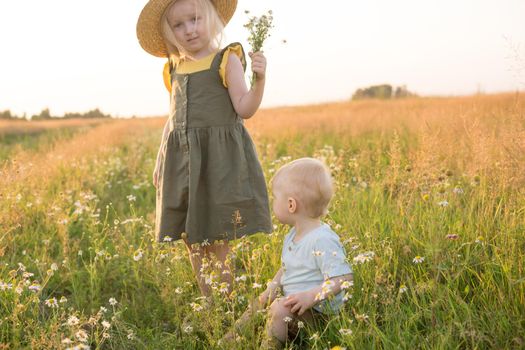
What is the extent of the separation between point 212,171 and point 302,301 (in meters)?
1.04

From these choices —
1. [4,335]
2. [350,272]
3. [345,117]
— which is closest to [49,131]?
[345,117]

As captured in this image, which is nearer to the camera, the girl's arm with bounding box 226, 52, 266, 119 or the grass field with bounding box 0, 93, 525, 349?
the grass field with bounding box 0, 93, 525, 349

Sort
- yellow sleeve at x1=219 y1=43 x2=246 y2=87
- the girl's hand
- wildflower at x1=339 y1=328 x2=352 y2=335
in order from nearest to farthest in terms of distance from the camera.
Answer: wildflower at x1=339 y1=328 x2=352 y2=335 → the girl's hand → yellow sleeve at x1=219 y1=43 x2=246 y2=87

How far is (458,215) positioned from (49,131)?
1524 cm

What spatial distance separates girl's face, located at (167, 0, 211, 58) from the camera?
140 inches

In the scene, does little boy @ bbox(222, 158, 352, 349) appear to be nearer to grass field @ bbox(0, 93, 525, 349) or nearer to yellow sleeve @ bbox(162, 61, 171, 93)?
grass field @ bbox(0, 93, 525, 349)

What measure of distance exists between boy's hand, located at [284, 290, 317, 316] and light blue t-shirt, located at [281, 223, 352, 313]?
0.10 meters

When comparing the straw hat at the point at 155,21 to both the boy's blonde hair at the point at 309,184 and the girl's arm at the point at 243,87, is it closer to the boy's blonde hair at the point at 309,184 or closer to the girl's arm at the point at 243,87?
the girl's arm at the point at 243,87

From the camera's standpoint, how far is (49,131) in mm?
17266

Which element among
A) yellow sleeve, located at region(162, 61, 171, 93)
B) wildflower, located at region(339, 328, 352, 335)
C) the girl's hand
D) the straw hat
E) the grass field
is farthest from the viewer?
yellow sleeve, located at region(162, 61, 171, 93)

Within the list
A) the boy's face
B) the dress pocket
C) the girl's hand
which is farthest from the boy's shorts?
the girl's hand

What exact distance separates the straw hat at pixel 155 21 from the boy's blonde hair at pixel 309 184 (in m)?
1.31

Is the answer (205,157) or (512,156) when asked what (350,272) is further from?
(512,156)

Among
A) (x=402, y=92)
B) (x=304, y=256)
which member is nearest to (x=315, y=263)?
(x=304, y=256)
